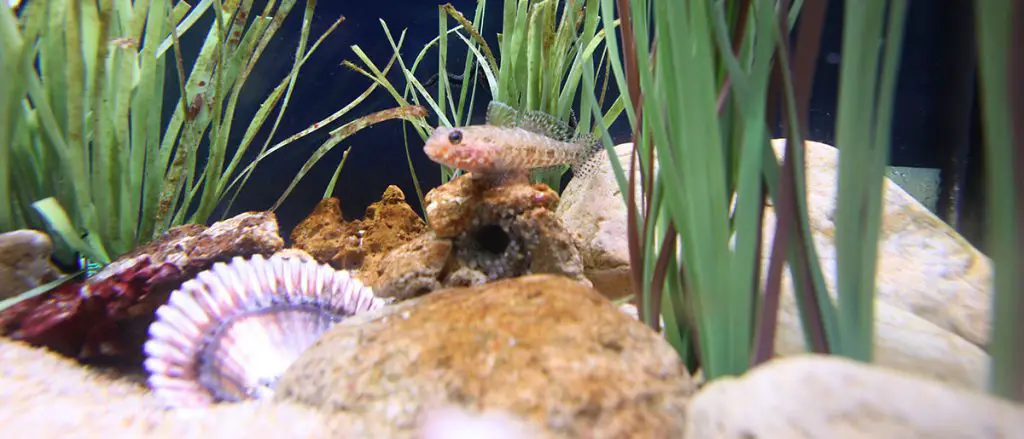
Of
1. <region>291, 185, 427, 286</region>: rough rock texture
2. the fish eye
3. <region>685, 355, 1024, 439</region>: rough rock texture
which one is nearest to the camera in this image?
<region>685, 355, 1024, 439</region>: rough rock texture

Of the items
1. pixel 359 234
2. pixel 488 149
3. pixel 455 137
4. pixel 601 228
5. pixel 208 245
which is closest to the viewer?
pixel 208 245

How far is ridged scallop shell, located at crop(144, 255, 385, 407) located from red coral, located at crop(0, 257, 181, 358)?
1.12 ft

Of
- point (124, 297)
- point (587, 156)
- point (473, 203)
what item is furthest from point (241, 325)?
point (587, 156)

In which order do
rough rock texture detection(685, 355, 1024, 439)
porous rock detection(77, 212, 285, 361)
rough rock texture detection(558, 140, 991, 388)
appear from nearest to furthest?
1. rough rock texture detection(685, 355, 1024, 439)
2. rough rock texture detection(558, 140, 991, 388)
3. porous rock detection(77, 212, 285, 361)

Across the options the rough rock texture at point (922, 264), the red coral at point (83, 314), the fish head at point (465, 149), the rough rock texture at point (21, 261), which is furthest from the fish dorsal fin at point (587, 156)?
the rough rock texture at point (21, 261)

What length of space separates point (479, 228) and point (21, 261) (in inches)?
73.8

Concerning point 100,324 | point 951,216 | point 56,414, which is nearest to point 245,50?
point 100,324

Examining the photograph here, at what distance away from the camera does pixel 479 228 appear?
91.7 inches

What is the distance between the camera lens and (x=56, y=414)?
46.8 inches

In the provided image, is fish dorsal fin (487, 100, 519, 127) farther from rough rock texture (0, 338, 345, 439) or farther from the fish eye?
rough rock texture (0, 338, 345, 439)

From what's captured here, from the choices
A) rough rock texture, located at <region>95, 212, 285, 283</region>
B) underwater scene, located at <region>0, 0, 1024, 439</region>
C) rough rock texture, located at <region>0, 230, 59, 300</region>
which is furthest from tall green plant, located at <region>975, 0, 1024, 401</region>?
rough rock texture, located at <region>0, 230, 59, 300</region>

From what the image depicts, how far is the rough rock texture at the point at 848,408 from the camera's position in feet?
2.73

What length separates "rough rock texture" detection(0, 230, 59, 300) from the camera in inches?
84.2

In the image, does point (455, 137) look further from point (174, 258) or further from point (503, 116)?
point (174, 258)
